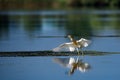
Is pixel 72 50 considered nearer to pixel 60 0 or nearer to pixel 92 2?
A: pixel 92 2

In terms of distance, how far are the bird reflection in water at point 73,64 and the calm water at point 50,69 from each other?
0.15 metres

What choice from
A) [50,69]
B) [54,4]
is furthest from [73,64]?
[54,4]

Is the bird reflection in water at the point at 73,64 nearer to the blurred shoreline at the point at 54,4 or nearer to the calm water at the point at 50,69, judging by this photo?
the calm water at the point at 50,69

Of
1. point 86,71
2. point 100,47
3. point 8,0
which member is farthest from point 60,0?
point 86,71

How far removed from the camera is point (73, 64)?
798 inches

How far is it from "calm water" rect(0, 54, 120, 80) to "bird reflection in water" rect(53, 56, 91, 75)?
148 millimetres

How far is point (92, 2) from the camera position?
10294 cm

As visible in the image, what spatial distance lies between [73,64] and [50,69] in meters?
1.36

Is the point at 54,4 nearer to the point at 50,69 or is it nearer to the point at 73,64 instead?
the point at 73,64

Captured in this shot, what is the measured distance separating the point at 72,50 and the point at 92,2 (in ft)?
266

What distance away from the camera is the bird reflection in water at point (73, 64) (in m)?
19.1

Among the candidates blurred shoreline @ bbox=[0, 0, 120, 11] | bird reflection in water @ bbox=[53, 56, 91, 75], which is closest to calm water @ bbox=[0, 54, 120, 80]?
bird reflection in water @ bbox=[53, 56, 91, 75]

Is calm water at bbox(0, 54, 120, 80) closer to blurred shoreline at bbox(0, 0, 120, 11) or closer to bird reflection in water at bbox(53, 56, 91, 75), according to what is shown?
bird reflection in water at bbox(53, 56, 91, 75)

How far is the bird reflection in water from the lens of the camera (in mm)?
19062
